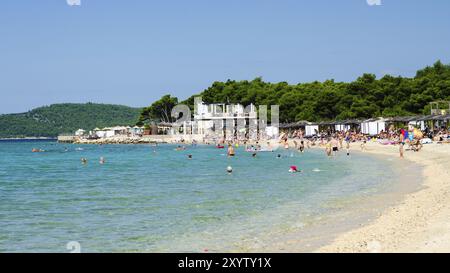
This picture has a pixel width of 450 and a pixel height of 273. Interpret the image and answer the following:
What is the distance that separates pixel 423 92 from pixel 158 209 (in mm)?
65851

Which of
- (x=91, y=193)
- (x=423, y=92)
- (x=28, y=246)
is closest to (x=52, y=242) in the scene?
(x=28, y=246)

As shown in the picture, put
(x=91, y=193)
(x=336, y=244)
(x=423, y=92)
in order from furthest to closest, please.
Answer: (x=423, y=92) → (x=91, y=193) → (x=336, y=244)

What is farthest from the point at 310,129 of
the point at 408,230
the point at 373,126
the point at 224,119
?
the point at 408,230

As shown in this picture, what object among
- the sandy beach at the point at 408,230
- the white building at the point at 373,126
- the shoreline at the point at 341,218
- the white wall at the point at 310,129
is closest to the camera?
the sandy beach at the point at 408,230

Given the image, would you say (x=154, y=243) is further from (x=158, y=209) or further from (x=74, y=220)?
(x=158, y=209)

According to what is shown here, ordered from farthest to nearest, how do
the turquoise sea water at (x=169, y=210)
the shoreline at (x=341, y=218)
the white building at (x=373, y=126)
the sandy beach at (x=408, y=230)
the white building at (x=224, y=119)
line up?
1. the white building at (x=224, y=119)
2. the white building at (x=373, y=126)
3. the turquoise sea water at (x=169, y=210)
4. the shoreline at (x=341, y=218)
5. the sandy beach at (x=408, y=230)

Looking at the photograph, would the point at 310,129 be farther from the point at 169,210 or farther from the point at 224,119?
the point at 169,210

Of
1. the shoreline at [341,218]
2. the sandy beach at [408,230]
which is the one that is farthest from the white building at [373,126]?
the sandy beach at [408,230]

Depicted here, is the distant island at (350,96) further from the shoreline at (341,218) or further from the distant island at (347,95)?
the shoreline at (341,218)

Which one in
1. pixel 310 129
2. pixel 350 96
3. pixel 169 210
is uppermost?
pixel 350 96

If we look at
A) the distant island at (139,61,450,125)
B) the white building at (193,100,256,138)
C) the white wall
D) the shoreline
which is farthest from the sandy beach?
the white building at (193,100,256,138)

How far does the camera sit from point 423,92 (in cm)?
7675

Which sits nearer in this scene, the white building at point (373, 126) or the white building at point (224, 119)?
the white building at point (373, 126)

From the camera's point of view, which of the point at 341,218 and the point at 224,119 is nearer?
the point at 341,218
